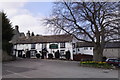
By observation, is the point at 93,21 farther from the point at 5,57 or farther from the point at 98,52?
the point at 5,57

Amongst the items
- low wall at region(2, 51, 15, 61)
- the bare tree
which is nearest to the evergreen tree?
low wall at region(2, 51, 15, 61)

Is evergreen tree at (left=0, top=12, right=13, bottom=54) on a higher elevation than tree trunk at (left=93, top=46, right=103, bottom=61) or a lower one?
higher

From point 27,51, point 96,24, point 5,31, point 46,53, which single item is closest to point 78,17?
point 96,24

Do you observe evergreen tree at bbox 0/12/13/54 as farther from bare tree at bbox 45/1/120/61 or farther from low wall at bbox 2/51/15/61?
bare tree at bbox 45/1/120/61

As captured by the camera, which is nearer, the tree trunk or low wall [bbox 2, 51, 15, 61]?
the tree trunk

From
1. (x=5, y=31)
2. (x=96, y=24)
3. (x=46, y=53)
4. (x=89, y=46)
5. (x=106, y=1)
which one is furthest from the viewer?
(x=89, y=46)

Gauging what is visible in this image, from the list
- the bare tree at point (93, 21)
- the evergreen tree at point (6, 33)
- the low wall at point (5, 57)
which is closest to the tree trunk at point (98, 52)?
the bare tree at point (93, 21)

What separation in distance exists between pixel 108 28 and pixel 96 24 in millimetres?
1968

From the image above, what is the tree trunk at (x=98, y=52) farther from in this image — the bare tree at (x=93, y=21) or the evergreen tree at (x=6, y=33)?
the evergreen tree at (x=6, y=33)

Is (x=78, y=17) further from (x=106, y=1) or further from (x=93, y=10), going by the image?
(x=106, y=1)

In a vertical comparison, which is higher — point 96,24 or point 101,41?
point 96,24

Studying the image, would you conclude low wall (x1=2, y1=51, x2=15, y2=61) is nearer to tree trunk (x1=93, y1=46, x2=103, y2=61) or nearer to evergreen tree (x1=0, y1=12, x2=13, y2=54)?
evergreen tree (x1=0, y1=12, x2=13, y2=54)

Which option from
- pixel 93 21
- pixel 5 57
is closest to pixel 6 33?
pixel 5 57

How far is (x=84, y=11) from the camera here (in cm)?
2456
